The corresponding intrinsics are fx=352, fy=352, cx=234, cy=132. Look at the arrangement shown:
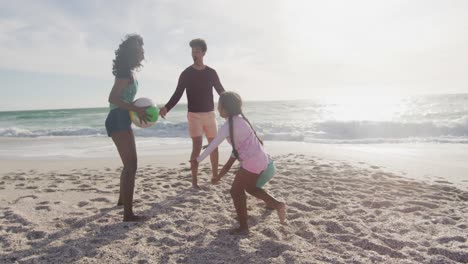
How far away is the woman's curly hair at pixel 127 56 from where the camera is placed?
373cm

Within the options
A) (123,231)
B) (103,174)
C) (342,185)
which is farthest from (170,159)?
(123,231)

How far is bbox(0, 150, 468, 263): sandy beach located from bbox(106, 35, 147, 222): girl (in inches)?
26.1

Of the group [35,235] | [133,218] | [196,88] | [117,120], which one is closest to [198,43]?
[196,88]

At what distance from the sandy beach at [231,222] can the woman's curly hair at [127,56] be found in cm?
166

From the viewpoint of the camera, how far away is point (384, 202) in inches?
183

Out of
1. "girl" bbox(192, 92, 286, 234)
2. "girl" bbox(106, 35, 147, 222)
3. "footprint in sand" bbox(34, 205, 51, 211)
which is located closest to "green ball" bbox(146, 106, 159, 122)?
"girl" bbox(106, 35, 147, 222)

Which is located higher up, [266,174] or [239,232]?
[266,174]

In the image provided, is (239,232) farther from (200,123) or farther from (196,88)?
(196,88)

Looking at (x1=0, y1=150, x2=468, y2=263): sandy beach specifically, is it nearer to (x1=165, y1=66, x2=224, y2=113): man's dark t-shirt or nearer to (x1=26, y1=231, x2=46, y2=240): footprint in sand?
(x1=26, y1=231, x2=46, y2=240): footprint in sand

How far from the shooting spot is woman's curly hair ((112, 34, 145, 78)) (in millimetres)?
3727

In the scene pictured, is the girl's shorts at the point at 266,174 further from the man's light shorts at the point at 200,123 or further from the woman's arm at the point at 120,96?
the man's light shorts at the point at 200,123

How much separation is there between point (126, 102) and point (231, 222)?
1751 millimetres

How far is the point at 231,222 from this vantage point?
397 cm

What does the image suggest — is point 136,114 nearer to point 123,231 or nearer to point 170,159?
point 123,231
